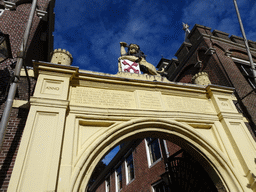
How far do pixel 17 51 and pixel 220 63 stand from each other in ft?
29.0

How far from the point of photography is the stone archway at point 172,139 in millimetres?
3983

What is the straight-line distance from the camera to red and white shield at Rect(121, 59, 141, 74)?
6.20m

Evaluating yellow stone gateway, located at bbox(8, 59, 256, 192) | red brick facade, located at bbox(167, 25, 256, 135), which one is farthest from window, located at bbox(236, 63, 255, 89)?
yellow stone gateway, located at bbox(8, 59, 256, 192)

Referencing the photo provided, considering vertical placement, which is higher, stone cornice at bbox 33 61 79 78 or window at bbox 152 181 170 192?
stone cornice at bbox 33 61 79 78

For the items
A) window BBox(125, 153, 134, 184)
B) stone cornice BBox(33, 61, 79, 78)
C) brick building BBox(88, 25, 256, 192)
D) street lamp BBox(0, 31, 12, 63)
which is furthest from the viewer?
window BBox(125, 153, 134, 184)

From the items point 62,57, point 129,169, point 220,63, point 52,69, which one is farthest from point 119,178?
point 52,69

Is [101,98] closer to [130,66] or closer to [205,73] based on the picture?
[130,66]

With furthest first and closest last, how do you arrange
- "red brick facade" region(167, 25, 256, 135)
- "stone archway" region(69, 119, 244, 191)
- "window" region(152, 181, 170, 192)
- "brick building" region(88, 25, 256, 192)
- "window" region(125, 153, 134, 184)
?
1. "window" region(125, 153, 134, 184)
2. "window" region(152, 181, 170, 192)
3. "brick building" region(88, 25, 256, 192)
4. "red brick facade" region(167, 25, 256, 135)
5. "stone archway" region(69, 119, 244, 191)

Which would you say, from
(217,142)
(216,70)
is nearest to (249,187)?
(217,142)

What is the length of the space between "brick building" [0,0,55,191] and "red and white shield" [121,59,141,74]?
296 centimetres

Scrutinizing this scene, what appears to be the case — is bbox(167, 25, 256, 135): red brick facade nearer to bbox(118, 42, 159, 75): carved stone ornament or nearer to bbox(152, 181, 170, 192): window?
bbox(118, 42, 159, 75): carved stone ornament


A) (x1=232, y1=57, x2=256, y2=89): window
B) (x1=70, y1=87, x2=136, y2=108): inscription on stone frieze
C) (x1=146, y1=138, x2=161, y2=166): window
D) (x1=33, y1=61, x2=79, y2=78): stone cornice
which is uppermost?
(x1=232, y1=57, x2=256, y2=89): window

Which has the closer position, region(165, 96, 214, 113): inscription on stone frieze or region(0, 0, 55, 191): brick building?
region(0, 0, 55, 191): brick building

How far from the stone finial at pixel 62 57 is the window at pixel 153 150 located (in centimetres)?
826
